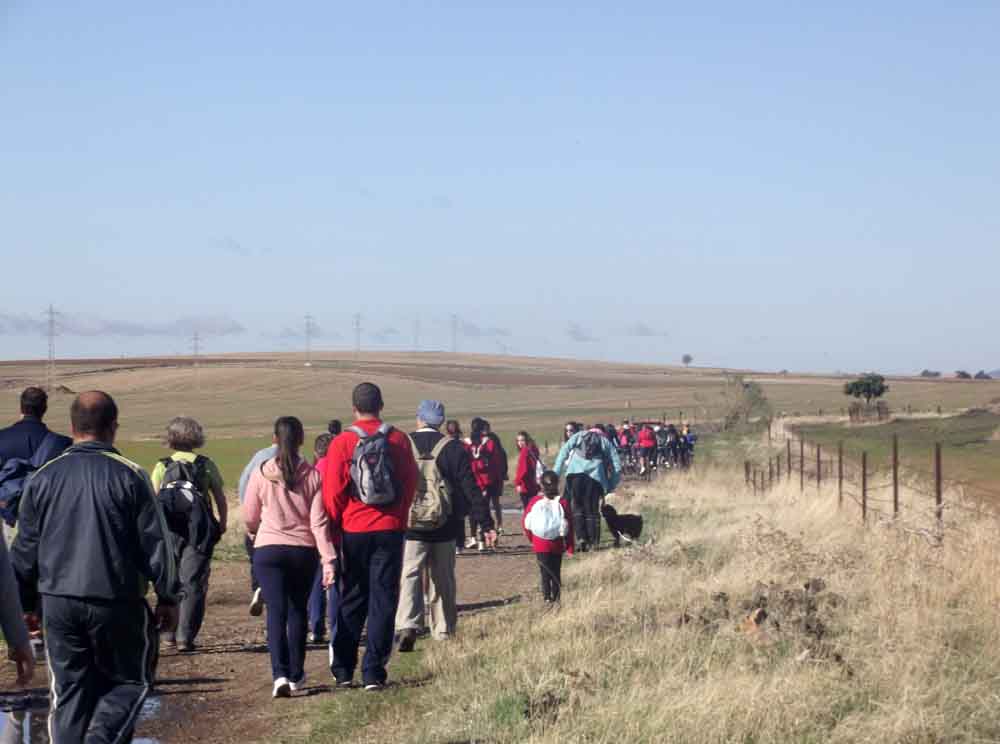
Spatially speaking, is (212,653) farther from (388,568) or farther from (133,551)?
(133,551)

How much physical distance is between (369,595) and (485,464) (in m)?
8.88

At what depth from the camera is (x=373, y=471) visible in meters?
8.62

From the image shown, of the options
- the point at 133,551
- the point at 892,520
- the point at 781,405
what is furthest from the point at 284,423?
the point at 781,405

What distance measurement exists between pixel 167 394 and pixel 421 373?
29854 millimetres

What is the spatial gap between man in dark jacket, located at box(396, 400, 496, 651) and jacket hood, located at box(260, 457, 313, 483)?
156 centimetres

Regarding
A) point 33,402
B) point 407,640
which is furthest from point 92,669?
point 407,640

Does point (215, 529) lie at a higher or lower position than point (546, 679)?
higher

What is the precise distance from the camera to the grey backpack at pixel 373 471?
8586mm

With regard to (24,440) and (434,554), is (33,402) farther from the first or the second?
(434,554)

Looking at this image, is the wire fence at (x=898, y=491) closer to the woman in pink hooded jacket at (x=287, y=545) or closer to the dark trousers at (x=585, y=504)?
the dark trousers at (x=585, y=504)

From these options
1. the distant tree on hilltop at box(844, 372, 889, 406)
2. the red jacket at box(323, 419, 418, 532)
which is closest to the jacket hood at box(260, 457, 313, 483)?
the red jacket at box(323, 419, 418, 532)

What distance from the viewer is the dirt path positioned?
25.3 ft

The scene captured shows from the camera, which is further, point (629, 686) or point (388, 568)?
point (388, 568)

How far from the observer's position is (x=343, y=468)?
8766mm
